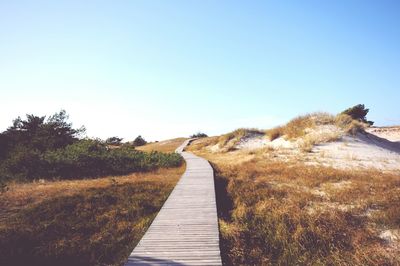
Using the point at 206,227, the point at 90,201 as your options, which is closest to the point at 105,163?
the point at 90,201

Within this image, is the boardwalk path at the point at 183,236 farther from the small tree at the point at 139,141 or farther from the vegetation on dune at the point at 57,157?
the small tree at the point at 139,141

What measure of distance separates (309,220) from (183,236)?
128 inches

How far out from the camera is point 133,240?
638 cm

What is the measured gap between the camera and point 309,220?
6.76 metres

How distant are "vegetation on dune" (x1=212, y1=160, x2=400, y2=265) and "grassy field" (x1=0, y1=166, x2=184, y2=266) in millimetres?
2458

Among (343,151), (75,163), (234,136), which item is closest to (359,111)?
(234,136)

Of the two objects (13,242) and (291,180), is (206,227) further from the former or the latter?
(291,180)

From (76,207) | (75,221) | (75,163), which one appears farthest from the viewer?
(75,163)

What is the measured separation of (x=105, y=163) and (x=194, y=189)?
10.1m

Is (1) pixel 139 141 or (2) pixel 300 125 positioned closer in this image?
(2) pixel 300 125

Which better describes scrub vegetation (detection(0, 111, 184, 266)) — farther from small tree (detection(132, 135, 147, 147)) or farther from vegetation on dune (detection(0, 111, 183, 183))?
small tree (detection(132, 135, 147, 147))

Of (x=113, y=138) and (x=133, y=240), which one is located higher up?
(x=113, y=138)

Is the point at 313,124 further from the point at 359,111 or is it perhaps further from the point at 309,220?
the point at 359,111

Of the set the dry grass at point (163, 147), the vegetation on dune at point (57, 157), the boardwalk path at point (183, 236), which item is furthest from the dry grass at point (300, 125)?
the dry grass at point (163, 147)
